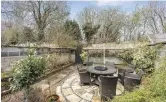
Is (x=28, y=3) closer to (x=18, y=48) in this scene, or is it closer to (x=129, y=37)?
(x=18, y=48)

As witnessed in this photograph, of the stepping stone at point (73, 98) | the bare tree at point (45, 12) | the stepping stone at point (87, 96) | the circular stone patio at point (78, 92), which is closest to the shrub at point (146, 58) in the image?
the circular stone patio at point (78, 92)

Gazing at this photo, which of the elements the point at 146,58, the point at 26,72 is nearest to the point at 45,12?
the point at 146,58

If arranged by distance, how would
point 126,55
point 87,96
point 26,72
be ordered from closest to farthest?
point 26,72
point 87,96
point 126,55

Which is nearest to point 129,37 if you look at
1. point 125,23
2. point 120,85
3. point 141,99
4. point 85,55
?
point 125,23

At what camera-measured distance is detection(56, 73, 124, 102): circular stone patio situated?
4.89 metres

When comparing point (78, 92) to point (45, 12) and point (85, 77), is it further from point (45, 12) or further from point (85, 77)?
point (45, 12)

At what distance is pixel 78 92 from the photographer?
5.43 metres

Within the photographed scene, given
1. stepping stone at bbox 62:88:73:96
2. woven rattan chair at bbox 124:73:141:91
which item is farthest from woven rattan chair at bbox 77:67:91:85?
woven rattan chair at bbox 124:73:141:91

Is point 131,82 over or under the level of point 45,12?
under

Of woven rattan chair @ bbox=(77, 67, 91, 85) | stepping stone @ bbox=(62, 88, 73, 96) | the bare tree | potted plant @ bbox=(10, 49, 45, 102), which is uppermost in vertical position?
the bare tree

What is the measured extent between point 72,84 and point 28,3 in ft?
43.1

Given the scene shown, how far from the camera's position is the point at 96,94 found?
5289 mm

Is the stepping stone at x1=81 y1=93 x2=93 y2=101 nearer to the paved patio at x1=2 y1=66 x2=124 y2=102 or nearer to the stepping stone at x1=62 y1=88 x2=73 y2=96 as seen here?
the paved patio at x1=2 y1=66 x2=124 y2=102

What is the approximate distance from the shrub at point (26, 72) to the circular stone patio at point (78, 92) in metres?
1.39
